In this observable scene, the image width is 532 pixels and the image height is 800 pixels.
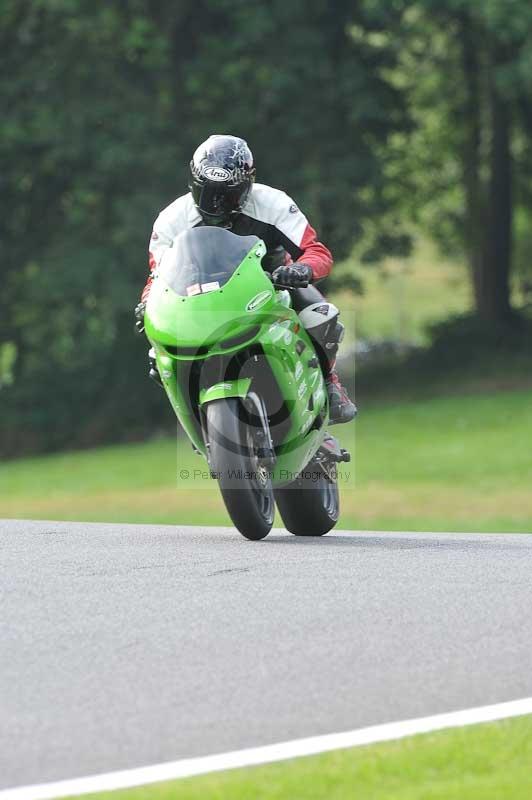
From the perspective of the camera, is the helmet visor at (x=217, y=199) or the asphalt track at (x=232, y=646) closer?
the asphalt track at (x=232, y=646)

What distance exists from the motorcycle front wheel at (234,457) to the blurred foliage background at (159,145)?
19.6m

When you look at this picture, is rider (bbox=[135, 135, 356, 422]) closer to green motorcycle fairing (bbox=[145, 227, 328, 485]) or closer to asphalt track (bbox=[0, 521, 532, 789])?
green motorcycle fairing (bbox=[145, 227, 328, 485])

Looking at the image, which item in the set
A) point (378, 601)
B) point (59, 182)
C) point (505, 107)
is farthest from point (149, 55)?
point (378, 601)

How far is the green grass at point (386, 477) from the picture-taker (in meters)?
20.7

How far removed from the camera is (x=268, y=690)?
5.08 m

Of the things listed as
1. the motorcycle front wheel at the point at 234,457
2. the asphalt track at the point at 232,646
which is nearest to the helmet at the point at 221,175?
the motorcycle front wheel at the point at 234,457

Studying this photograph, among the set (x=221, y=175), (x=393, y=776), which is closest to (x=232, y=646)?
(x=393, y=776)

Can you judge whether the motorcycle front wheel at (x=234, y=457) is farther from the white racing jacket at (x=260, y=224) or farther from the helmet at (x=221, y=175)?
the helmet at (x=221, y=175)

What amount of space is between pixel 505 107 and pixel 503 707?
2906 cm

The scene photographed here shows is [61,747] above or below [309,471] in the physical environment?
above

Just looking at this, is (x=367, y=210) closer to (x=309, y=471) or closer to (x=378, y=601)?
(x=309, y=471)

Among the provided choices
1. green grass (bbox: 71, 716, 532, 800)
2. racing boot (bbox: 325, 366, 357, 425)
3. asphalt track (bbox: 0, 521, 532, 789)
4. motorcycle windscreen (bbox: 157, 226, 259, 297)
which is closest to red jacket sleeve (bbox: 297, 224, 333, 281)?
motorcycle windscreen (bbox: 157, 226, 259, 297)

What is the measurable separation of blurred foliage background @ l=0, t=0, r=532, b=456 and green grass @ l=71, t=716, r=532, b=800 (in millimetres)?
23174

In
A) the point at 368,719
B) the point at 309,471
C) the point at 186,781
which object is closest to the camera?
the point at 186,781
